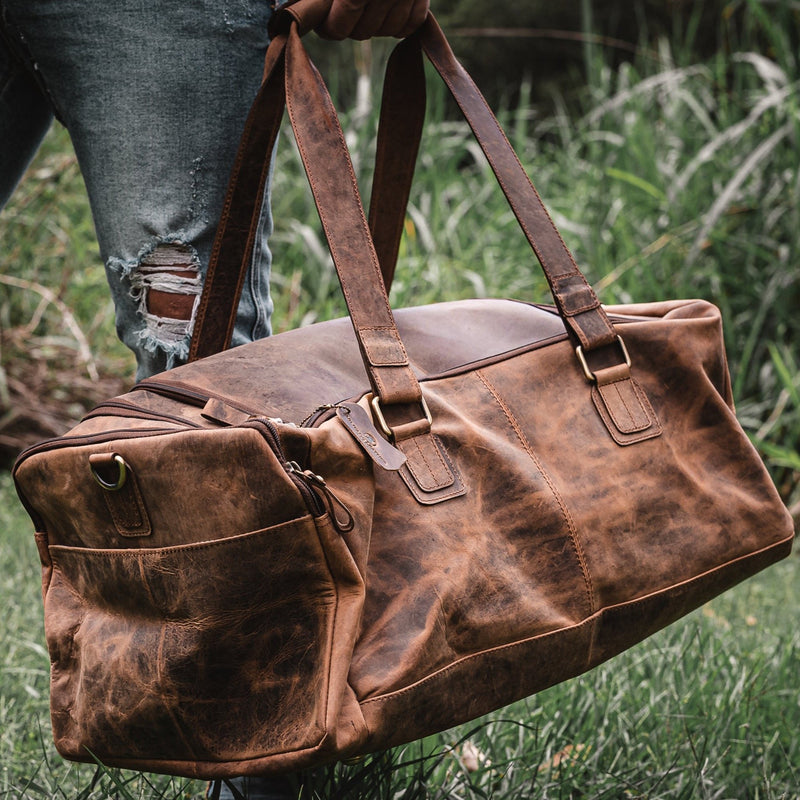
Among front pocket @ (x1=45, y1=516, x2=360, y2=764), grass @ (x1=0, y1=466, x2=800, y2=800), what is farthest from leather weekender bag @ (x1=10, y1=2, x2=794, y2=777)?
grass @ (x1=0, y1=466, x2=800, y2=800)

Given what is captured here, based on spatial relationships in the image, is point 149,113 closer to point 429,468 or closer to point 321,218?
point 321,218

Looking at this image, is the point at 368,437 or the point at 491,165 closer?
the point at 368,437

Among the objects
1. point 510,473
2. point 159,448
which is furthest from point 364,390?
point 159,448

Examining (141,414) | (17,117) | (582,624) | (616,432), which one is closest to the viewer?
(141,414)

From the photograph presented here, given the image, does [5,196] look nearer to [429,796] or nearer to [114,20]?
[114,20]

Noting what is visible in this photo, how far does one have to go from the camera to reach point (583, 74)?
32.4 ft

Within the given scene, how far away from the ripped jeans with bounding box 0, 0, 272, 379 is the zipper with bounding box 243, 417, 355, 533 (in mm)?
516

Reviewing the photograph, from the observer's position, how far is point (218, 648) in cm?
105

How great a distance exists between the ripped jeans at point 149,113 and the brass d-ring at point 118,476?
472 millimetres

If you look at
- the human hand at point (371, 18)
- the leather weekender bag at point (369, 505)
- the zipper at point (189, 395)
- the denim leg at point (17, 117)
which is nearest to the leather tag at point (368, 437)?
the leather weekender bag at point (369, 505)

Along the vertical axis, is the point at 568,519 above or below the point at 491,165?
below

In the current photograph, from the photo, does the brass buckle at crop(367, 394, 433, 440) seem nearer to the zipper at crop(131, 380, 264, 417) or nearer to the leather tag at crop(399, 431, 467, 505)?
the leather tag at crop(399, 431, 467, 505)

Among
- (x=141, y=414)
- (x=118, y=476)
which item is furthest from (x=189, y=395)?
(x=118, y=476)

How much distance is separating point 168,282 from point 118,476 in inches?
20.0
